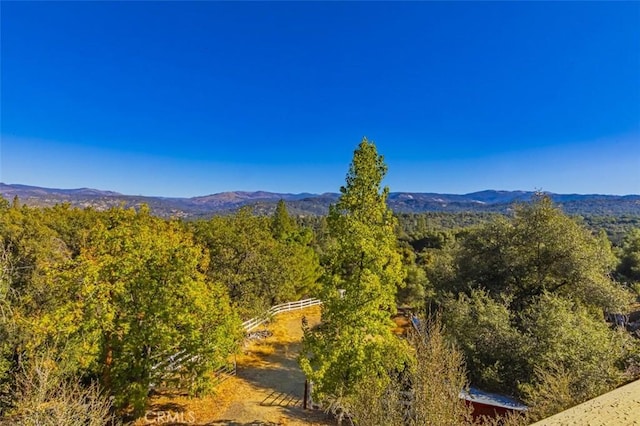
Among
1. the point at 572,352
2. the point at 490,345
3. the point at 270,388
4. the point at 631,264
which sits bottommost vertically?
the point at 270,388

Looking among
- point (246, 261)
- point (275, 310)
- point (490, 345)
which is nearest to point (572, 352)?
point (490, 345)

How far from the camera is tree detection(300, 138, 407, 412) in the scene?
9.64 meters

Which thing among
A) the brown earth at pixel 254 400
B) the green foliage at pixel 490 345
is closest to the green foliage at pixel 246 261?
the brown earth at pixel 254 400

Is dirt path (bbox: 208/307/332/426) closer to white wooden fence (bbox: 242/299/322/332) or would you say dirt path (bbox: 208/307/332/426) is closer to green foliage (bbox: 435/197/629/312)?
white wooden fence (bbox: 242/299/322/332)

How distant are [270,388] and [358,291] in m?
10.0

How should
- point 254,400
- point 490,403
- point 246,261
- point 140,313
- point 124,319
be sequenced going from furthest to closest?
point 246,261, point 254,400, point 140,313, point 490,403, point 124,319

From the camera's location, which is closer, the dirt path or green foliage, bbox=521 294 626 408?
green foliage, bbox=521 294 626 408

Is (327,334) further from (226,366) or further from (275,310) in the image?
(275,310)

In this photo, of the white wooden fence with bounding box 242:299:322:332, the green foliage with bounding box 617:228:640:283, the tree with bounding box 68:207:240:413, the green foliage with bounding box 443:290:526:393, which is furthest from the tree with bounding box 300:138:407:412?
the green foliage with bounding box 617:228:640:283

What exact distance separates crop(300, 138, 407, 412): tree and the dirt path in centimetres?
513

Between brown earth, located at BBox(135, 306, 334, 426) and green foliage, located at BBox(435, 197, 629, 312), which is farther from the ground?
green foliage, located at BBox(435, 197, 629, 312)

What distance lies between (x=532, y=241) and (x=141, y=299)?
53.4 feet

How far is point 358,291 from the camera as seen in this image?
973cm

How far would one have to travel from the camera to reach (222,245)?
2219 cm
